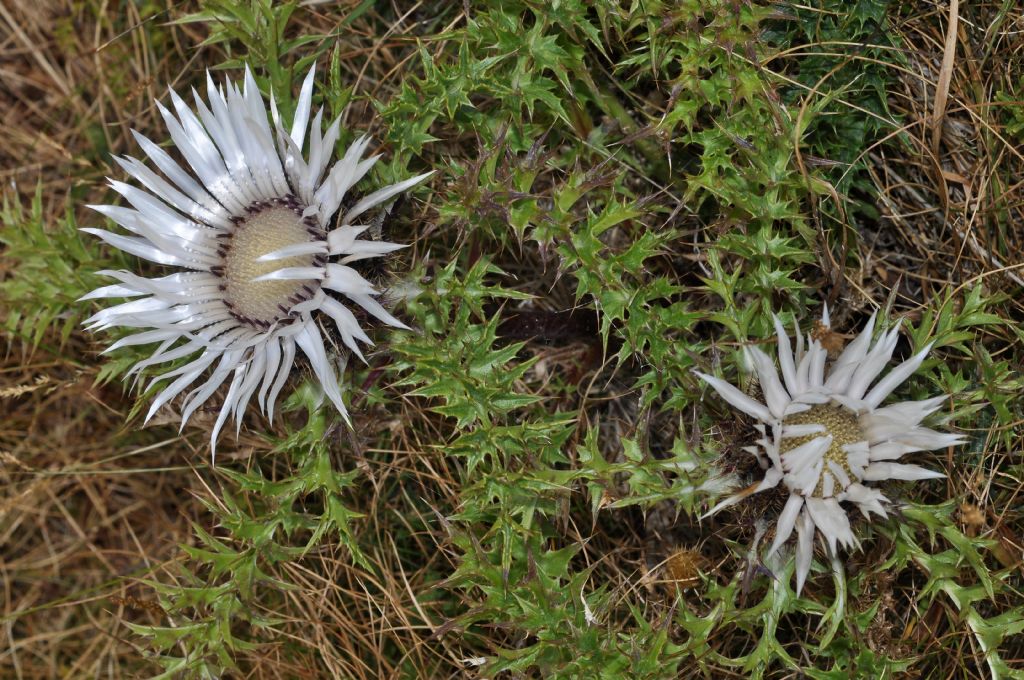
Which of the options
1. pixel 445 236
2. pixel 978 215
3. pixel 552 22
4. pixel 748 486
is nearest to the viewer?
pixel 748 486

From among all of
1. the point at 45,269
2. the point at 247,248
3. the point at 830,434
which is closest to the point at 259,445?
the point at 247,248

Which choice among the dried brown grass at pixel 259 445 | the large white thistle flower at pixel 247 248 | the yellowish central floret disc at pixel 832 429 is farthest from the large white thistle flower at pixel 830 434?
the large white thistle flower at pixel 247 248

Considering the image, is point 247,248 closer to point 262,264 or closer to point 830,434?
point 262,264

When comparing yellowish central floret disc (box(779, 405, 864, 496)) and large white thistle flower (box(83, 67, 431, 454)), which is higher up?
large white thistle flower (box(83, 67, 431, 454))

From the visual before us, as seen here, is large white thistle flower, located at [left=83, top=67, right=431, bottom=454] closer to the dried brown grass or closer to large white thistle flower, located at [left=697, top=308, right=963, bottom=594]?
the dried brown grass

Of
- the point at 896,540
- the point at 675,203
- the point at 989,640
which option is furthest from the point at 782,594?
the point at 675,203

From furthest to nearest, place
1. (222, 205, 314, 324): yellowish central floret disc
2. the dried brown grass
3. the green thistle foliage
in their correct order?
1. the green thistle foliage
2. the dried brown grass
3. (222, 205, 314, 324): yellowish central floret disc

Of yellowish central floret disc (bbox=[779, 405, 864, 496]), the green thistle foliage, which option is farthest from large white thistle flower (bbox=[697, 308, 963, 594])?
the green thistle foliage

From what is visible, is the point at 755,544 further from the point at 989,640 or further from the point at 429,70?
the point at 429,70
